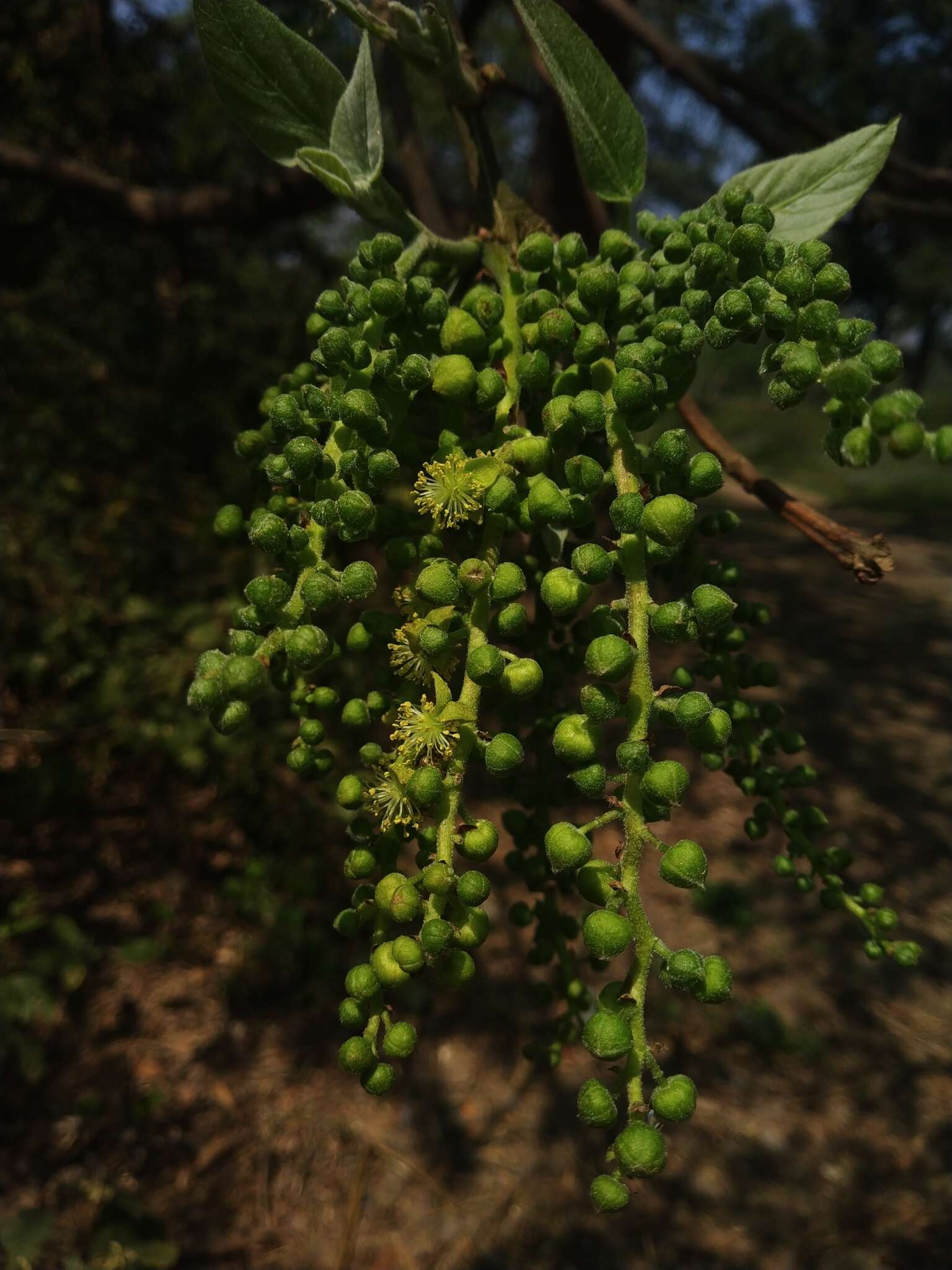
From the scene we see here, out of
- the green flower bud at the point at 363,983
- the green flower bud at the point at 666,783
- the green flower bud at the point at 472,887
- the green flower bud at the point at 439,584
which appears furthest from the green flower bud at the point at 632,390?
the green flower bud at the point at 363,983

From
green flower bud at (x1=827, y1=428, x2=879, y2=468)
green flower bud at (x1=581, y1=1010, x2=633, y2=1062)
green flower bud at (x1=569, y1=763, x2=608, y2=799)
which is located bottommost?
green flower bud at (x1=581, y1=1010, x2=633, y2=1062)

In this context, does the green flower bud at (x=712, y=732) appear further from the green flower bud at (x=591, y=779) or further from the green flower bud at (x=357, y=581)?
the green flower bud at (x=357, y=581)

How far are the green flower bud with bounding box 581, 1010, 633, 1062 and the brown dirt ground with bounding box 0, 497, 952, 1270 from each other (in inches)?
94.0

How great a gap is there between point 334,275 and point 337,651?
460 centimetres

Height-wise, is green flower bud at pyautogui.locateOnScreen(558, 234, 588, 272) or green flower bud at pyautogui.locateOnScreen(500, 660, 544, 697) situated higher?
green flower bud at pyautogui.locateOnScreen(558, 234, 588, 272)

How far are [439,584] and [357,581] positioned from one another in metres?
0.09

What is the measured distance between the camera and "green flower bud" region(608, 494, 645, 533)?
2.38 feet

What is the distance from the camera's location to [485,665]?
0.70 metres

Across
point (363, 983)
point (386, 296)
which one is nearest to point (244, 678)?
point (363, 983)

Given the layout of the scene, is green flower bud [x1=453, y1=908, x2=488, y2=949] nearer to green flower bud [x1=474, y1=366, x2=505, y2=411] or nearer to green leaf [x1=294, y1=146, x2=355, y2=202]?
green flower bud [x1=474, y1=366, x2=505, y2=411]

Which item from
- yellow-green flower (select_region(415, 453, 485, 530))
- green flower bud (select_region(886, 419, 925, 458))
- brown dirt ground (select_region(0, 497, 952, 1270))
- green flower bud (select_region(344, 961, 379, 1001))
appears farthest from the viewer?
brown dirt ground (select_region(0, 497, 952, 1270))

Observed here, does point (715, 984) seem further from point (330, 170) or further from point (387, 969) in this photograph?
point (330, 170)

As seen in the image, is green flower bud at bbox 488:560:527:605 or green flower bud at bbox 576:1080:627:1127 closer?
green flower bud at bbox 576:1080:627:1127

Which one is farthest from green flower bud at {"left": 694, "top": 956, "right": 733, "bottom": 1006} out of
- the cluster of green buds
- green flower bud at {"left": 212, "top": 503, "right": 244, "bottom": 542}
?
green flower bud at {"left": 212, "top": 503, "right": 244, "bottom": 542}
